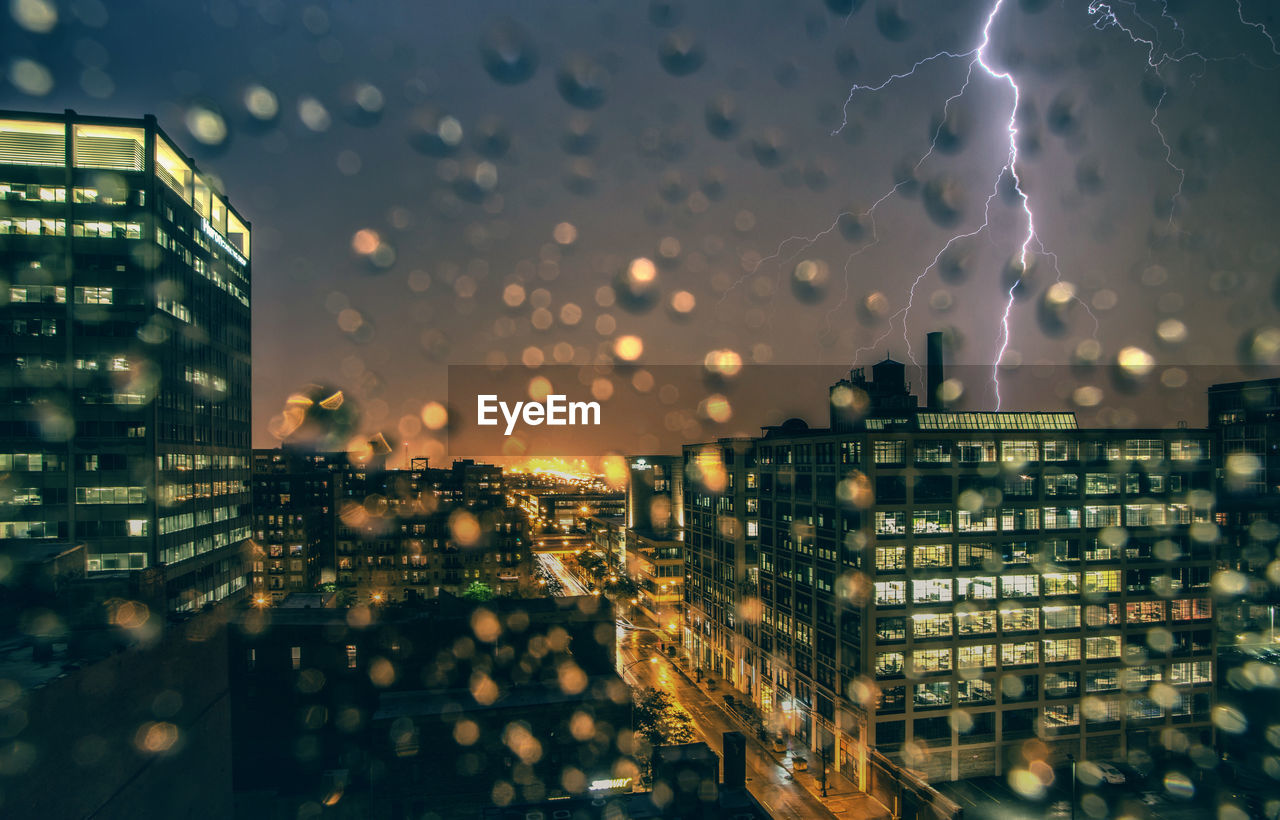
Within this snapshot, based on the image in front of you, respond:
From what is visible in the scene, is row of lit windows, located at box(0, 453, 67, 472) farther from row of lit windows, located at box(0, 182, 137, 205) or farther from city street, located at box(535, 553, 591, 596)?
city street, located at box(535, 553, 591, 596)

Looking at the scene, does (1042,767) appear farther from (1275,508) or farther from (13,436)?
(13,436)

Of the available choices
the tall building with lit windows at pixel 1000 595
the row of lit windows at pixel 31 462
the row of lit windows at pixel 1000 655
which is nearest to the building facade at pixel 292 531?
the row of lit windows at pixel 31 462

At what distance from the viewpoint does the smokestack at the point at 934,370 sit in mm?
51375

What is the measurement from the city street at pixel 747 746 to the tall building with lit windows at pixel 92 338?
3524cm

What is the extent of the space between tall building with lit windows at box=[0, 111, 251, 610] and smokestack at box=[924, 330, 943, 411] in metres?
55.5

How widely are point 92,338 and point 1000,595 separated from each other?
58194mm

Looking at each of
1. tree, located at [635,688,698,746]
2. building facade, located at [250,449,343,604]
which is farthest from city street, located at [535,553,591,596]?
tree, located at [635,688,698,746]

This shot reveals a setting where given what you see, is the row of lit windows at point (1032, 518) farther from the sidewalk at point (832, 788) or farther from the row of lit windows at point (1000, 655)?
the sidewalk at point (832, 788)

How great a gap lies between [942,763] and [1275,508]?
52820 millimetres

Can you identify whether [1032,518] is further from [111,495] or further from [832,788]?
[111,495]

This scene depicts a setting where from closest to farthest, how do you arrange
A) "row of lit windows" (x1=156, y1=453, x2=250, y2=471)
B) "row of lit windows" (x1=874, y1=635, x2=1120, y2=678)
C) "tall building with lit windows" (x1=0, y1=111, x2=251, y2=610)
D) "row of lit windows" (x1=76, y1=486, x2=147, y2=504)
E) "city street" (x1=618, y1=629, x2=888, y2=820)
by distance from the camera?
"city street" (x1=618, y1=629, x2=888, y2=820) < "row of lit windows" (x1=874, y1=635, x2=1120, y2=678) < "tall building with lit windows" (x1=0, y1=111, x2=251, y2=610) < "row of lit windows" (x1=76, y1=486, x2=147, y2=504) < "row of lit windows" (x1=156, y1=453, x2=250, y2=471)

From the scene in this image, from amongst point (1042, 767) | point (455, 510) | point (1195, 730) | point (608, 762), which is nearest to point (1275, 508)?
point (1195, 730)

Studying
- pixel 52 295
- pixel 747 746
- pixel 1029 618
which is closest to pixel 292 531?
pixel 52 295

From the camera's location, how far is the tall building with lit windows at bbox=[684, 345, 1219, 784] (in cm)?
3350
